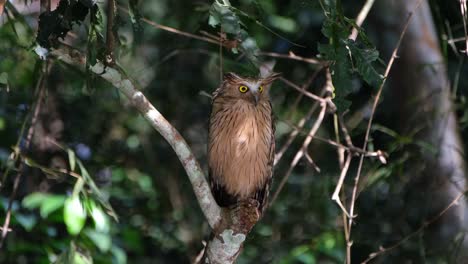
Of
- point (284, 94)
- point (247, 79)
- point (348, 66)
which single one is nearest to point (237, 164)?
point (247, 79)

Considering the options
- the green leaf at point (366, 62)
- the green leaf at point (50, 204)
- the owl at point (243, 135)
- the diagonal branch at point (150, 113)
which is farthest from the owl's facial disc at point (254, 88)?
the green leaf at point (366, 62)

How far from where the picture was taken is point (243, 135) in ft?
13.9

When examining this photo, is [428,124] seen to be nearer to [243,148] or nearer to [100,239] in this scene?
[243,148]

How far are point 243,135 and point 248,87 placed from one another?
0.27 meters

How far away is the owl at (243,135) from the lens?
425 cm

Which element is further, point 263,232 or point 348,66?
point 263,232

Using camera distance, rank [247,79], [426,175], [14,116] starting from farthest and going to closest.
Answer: [14,116]
[426,175]
[247,79]

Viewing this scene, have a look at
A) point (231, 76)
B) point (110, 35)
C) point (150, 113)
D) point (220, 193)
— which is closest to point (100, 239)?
point (220, 193)

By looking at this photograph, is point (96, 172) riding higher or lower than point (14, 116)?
lower

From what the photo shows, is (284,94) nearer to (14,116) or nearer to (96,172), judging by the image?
(96,172)

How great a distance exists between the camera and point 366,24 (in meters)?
5.19

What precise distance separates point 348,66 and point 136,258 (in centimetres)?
330

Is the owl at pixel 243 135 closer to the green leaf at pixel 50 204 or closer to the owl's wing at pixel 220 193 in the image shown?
the owl's wing at pixel 220 193

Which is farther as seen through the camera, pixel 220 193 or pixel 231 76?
pixel 220 193
